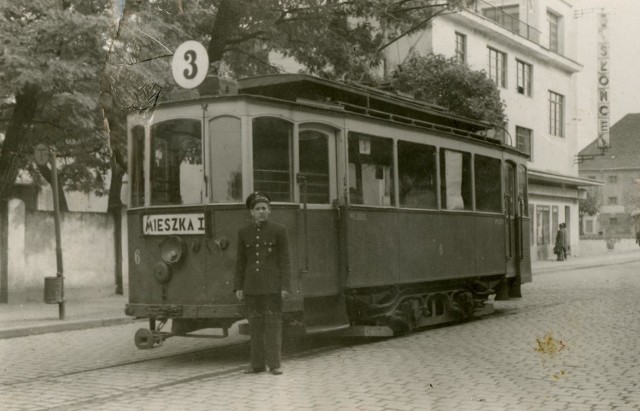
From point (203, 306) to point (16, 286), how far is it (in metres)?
9.54

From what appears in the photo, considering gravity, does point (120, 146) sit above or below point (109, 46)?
below

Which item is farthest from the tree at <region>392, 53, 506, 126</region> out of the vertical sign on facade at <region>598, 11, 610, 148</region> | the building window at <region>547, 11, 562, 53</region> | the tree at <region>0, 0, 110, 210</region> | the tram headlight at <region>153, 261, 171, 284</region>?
the building window at <region>547, 11, 562, 53</region>

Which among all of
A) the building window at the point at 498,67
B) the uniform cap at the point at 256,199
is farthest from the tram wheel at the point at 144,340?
the building window at the point at 498,67

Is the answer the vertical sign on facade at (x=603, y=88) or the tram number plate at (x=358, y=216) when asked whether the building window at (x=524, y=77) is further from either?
the tram number plate at (x=358, y=216)

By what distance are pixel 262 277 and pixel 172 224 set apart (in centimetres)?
148

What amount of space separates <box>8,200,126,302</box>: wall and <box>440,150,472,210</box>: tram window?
9.25m

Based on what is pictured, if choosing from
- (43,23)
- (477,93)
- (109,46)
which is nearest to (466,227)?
(109,46)

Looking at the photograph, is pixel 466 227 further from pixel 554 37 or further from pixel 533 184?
pixel 554 37

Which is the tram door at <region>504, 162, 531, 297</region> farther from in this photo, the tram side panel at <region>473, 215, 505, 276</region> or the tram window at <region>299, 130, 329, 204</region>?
the tram window at <region>299, 130, 329, 204</region>

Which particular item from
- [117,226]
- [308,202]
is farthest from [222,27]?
[308,202]

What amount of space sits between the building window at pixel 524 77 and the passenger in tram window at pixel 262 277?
3118 cm

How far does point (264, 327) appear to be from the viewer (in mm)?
Answer: 9078

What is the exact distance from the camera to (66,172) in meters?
23.3

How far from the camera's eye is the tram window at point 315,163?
34.3ft
